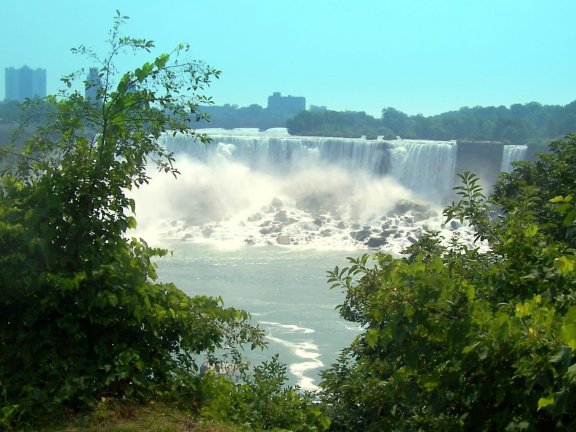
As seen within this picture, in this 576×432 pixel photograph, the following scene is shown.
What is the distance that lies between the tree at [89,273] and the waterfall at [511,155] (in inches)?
1015

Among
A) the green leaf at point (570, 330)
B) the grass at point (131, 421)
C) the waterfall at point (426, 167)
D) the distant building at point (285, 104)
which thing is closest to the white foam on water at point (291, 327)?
the grass at point (131, 421)

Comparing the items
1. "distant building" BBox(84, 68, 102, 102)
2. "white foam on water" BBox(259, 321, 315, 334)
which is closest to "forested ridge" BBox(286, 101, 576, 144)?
"white foam on water" BBox(259, 321, 315, 334)

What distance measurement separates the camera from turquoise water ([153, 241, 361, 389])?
11273 millimetres

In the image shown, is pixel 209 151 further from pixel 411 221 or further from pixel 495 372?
pixel 495 372

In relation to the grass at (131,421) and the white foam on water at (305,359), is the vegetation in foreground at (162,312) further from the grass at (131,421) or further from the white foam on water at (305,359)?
the white foam on water at (305,359)

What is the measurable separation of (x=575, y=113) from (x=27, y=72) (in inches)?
1392

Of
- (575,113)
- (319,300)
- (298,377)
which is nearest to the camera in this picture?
(298,377)

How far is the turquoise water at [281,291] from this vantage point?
11.3 metres

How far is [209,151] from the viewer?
32.6 meters

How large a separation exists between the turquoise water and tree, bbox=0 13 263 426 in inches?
219

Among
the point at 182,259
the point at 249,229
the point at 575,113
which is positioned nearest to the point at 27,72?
the point at 182,259

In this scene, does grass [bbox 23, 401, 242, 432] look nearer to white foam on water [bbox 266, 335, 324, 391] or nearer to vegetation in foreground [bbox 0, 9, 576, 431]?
vegetation in foreground [bbox 0, 9, 576, 431]

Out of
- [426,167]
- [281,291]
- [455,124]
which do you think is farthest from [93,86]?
[455,124]

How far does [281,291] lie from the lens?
623 inches
